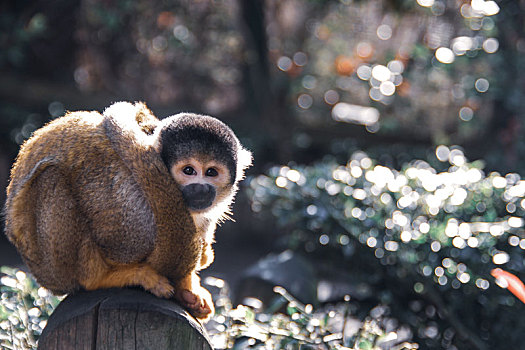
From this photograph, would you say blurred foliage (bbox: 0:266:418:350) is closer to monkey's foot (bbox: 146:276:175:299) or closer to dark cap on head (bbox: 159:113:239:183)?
monkey's foot (bbox: 146:276:175:299)

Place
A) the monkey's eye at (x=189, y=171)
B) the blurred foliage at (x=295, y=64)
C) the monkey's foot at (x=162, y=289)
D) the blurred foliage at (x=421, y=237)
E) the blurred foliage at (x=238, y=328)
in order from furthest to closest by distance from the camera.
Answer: the blurred foliage at (x=295, y=64) → the blurred foliage at (x=421, y=237) → the blurred foliage at (x=238, y=328) → the monkey's eye at (x=189, y=171) → the monkey's foot at (x=162, y=289)

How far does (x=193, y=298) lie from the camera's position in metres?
1.81

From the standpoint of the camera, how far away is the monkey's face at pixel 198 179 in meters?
1.78

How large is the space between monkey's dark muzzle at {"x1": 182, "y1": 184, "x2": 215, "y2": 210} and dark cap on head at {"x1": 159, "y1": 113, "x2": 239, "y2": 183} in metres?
0.10

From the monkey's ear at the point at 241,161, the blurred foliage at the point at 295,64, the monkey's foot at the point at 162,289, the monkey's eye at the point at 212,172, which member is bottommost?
the blurred foliage at the point at 295,64

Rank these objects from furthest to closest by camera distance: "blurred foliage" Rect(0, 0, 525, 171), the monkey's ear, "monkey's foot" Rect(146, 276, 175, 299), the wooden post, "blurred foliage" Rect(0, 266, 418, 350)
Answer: "blurred foliage" Rect(0, 0, 525, 171) < "blurred foliage" Rect(0, 266, 418, 350) < the monkey's ear < "monkey's foot" Rect(146, 276, 175, 299) < the wooden post

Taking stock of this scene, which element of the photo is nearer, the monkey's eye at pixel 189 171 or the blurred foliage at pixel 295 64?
the monkey's eye at pixel 189 171

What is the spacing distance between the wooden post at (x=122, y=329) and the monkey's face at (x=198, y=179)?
34cm

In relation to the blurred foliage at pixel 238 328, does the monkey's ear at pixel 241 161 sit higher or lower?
higher

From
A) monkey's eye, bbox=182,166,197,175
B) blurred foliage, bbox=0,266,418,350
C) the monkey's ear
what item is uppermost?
monkey's eye, bbox=182,166,197,175

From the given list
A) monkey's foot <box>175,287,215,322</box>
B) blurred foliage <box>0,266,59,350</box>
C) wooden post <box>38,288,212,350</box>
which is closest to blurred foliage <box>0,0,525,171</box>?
blurred foliage <box>0,266,59,350</box>

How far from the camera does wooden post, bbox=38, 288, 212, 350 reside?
5.14 feet

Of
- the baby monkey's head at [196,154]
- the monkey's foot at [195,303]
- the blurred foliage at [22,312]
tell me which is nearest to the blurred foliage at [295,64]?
the blurred foliage at [22,312]

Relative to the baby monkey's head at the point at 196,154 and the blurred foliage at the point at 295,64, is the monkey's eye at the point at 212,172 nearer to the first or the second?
the baby monkey's head at the point at 196,154
